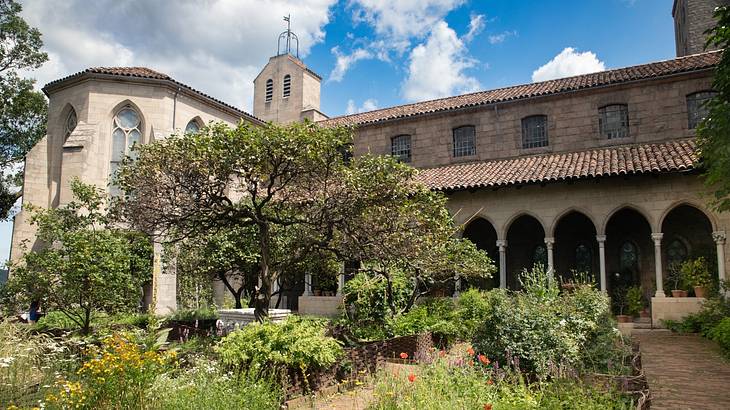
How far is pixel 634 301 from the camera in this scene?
1822 centimetres

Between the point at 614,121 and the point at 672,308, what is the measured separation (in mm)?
7983

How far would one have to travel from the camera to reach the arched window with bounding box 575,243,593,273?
20500mm

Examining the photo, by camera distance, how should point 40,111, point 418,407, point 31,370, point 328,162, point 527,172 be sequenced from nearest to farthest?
1. point 418,407
2. point 31,370
3. point 328,162
4. point 527,172
5. point 40,111

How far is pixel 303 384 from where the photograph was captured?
7.53m

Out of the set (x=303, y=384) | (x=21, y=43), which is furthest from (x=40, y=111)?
(x=303, y=384)

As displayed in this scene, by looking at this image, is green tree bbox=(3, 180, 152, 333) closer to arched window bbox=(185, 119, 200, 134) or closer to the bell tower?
arched window bbox=(185, 119, 200, 134)

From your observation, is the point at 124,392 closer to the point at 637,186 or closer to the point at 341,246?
the point at 341,246

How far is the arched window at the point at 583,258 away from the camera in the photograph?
2050 centimetres

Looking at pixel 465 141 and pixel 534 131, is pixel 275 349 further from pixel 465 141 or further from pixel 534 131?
pixel 465 141

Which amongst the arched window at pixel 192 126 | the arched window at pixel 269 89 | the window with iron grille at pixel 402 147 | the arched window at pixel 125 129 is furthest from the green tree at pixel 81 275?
the arched window at pixel 269 89

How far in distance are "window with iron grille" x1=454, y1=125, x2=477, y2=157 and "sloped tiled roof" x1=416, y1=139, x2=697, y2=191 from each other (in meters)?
0.93

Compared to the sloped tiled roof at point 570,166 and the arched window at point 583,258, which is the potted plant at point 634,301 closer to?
the arched window at point 583,258

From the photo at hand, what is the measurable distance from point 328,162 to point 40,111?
25797 mm

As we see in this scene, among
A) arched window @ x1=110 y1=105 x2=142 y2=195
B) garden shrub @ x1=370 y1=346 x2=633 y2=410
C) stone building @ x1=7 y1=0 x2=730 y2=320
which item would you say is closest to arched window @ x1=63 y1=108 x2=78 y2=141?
stone building @ x1=7 y1=0 x2=730 y2=320
